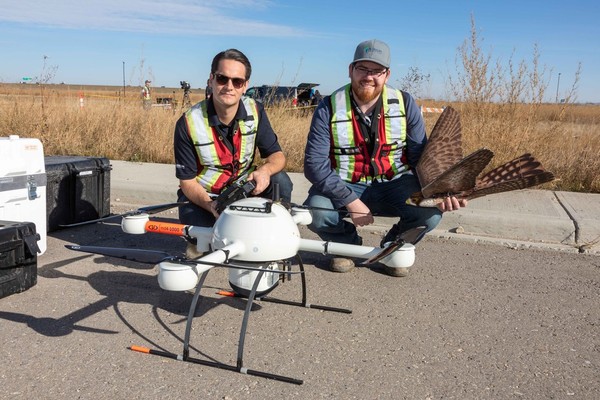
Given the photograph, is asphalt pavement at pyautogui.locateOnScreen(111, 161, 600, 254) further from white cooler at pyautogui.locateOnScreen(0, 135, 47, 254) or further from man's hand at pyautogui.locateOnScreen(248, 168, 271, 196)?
white cooler at pyautogui.locateOnScreen(0, 135, 47, 254)

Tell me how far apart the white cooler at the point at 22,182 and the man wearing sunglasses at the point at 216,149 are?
1102 millimetres

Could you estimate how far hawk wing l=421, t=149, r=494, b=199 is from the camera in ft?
9.61

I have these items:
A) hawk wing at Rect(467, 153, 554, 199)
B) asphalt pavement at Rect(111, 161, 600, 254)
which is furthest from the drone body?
asphalt pavement at Rect(111, 161, 600, 254)

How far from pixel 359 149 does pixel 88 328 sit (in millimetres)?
2194

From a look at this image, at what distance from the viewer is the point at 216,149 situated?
165 inches

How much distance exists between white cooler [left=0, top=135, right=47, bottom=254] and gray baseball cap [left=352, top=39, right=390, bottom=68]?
2.48m

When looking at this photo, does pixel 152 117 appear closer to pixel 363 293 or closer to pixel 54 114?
pixel 54 114

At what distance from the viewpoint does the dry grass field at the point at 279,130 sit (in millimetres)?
7379

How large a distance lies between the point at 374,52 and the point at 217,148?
1.28 m

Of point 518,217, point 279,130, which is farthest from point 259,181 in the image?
point 279,130

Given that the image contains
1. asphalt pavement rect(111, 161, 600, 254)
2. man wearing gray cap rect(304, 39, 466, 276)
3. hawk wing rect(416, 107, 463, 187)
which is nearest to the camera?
hawk wing rect(416, 107, 463, 187)

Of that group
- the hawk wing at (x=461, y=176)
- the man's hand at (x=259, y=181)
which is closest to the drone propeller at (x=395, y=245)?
the hawk wing at (x=461, y=176)

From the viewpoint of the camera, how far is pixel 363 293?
3.96 metres

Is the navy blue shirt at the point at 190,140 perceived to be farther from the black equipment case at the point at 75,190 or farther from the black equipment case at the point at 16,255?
the black equipment case at the point at 75,190
